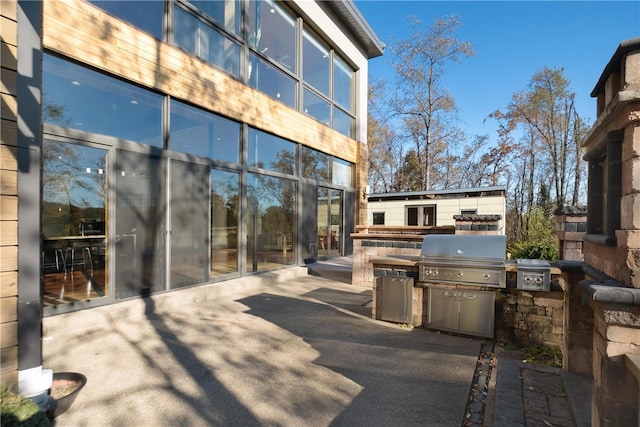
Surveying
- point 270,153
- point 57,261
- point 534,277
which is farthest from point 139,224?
point 534,277

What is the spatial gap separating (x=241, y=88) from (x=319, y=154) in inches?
141

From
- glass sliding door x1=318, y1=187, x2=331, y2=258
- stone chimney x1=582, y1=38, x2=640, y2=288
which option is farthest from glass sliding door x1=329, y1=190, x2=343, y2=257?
stone chimney x1=582, y1=38, x2=640, y2=288

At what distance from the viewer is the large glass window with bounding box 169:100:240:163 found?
5926 millimetres

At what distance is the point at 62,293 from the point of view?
4.68m

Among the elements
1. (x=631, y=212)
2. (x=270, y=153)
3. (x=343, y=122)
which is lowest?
(x=631, y=212)

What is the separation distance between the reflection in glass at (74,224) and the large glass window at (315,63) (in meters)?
6.73

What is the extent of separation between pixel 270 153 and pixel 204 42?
281 cm

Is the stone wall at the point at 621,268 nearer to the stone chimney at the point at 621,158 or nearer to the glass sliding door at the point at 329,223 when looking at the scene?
the stone chimney at the point at 621,158

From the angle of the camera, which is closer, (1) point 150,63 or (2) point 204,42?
(1) point 150,63

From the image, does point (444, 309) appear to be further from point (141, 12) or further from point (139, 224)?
point (141, 12)

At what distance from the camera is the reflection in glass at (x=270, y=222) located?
761 cm

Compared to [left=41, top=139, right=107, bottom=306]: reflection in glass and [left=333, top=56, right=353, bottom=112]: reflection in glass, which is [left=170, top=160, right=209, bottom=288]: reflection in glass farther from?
[left=333, top=56, right=353, bottom=112]: reflection in glass

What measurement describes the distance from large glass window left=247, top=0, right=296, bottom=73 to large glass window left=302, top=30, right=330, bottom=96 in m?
0.65

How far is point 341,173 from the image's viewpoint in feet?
37.7
